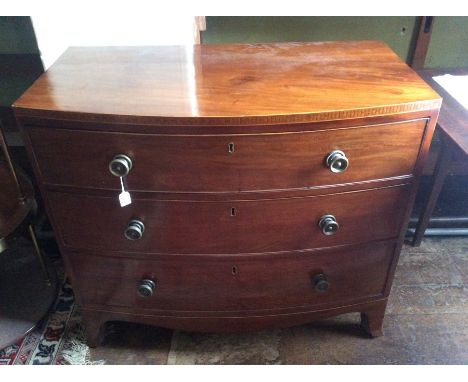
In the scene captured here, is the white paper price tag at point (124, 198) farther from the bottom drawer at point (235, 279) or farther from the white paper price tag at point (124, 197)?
the bottom drawer at point (235, 279)

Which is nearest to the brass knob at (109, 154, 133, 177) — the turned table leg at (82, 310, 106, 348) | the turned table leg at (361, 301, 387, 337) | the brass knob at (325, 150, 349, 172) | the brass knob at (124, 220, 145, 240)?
the brass knob at (124, 220, 145, 240)

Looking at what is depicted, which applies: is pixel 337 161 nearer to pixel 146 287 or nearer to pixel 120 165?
pixel 120 165

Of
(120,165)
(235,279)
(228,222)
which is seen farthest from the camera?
(235,279)

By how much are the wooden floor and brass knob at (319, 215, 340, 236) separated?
0.49 meters

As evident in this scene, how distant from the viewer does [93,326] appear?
119 centimetres

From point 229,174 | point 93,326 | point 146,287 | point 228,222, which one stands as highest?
point 229,174

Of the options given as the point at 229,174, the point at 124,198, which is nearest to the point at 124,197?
the point at 124,198

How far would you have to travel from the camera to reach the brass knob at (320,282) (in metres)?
1.03

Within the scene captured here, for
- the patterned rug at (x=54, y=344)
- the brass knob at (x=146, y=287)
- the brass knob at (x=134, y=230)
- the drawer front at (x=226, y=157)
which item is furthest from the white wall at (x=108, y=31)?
the patterned rug at (x=54, y=344)

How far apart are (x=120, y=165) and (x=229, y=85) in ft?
0.92

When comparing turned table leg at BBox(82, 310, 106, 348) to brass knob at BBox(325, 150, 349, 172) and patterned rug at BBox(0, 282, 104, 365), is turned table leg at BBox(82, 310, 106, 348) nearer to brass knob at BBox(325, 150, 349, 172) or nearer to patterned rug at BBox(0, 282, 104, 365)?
patterned rug at BBox(0, 282, 104, 365)

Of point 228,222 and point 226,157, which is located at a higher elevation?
point 226,157

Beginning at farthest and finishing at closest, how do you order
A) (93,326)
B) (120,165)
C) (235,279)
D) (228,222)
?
Answer: (93,326) < (235,279) < (228,222) < (120,165)

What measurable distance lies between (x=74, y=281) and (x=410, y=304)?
3.38ft
